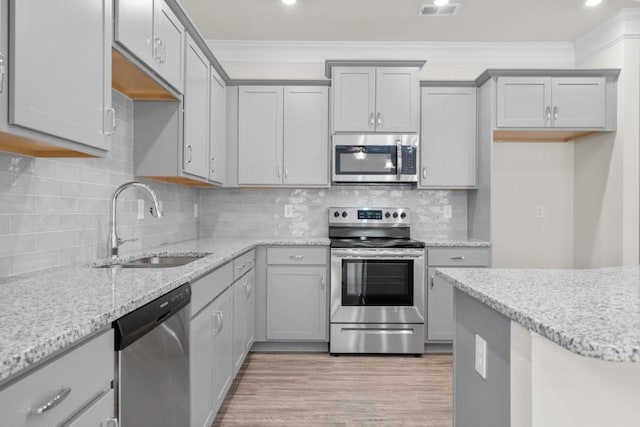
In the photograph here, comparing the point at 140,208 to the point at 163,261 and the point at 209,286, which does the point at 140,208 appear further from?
the point at 209,286

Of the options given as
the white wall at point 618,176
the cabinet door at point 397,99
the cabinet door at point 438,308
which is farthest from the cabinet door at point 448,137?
the white wall at point 618,176

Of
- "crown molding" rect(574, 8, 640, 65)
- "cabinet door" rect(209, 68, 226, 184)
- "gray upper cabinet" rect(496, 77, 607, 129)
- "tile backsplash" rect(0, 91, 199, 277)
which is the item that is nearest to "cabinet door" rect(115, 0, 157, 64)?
"tile backsplash" rect(0, 91, 199, 277)

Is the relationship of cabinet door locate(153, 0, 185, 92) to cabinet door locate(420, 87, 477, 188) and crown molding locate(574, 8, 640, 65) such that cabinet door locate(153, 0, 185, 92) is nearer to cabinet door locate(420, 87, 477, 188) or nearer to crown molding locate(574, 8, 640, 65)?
cabinet door locate(420, 87, 477, 188)

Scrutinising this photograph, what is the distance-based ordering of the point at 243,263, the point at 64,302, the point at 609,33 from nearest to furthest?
the point at 64,302
the point at 243,263
the point at 609,33

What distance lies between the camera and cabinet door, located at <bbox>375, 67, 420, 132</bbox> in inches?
144

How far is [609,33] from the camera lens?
11.8ft

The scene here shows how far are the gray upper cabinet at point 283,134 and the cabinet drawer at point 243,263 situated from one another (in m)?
0.80

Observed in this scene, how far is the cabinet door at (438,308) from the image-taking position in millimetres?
3502

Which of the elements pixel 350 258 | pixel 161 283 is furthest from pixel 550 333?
pixel 350 258

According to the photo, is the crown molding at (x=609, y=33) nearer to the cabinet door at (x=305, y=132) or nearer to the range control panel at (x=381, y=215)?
the range control panel at (x=381, y=215)

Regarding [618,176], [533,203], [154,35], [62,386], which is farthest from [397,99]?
[62,386]

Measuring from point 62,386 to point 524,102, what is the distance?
12.2ft

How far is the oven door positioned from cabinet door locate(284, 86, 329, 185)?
828 millimetres

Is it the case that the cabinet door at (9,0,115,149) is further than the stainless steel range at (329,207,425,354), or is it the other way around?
the stainless steel range at (329,207,425,354)
